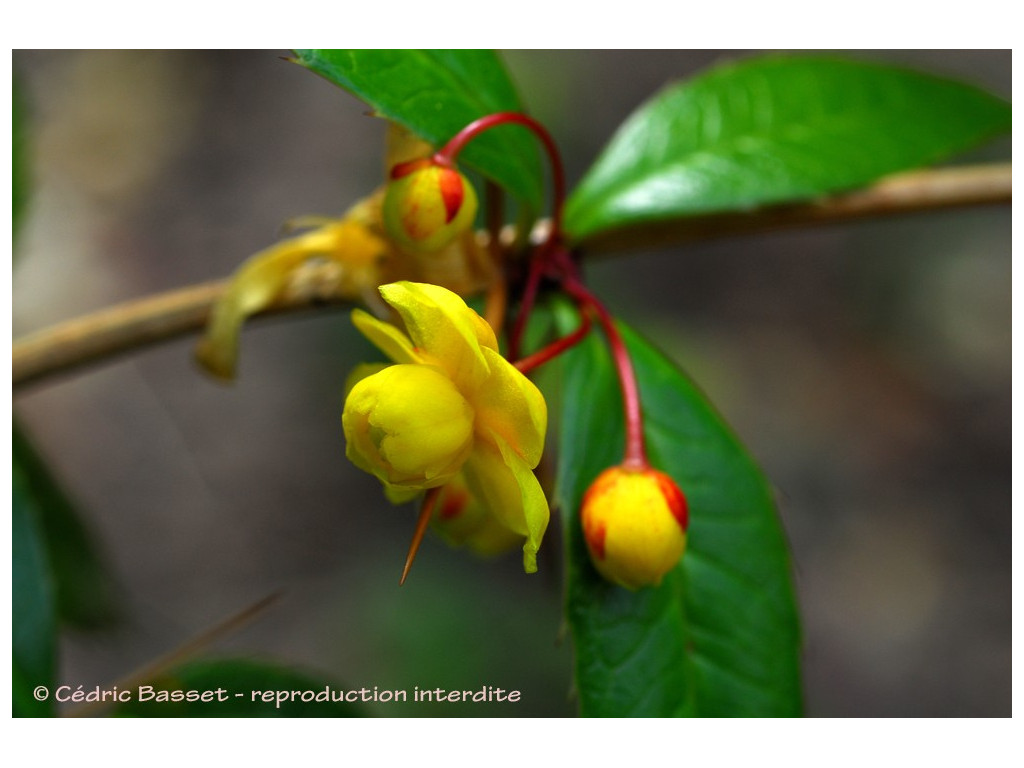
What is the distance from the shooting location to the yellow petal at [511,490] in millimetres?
604

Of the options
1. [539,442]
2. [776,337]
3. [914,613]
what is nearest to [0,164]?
[539,442]

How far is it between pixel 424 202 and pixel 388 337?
0.11m

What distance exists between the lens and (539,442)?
619 millimetres

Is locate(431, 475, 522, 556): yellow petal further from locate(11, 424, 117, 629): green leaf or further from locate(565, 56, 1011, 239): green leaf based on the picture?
locate(11, 424, 117, 629): green leaf

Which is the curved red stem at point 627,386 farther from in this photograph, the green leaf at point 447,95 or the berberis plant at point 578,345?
the green leaf at point 447,95

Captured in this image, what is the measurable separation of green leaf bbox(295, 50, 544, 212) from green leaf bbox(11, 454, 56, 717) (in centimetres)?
51

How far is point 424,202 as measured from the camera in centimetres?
71

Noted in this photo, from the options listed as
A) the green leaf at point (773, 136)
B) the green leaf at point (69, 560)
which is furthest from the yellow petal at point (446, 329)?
the green leaf at point (69, 560)

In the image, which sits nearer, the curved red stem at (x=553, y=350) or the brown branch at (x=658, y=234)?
the curved red stem at (x=553, y=350)

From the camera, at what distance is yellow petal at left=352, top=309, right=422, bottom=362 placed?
653 mm

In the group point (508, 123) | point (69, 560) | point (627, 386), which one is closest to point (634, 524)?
point (627, 386)

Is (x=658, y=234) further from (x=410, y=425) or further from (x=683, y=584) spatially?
(x=410, y=425)

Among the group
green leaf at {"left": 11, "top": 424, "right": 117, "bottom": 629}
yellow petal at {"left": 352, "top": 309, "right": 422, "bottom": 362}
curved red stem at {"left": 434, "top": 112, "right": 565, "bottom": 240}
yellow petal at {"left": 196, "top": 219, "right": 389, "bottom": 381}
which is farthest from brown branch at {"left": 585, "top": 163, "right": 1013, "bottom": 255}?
green leaf at {"left": 11, "top": 424, "right": 117, "bottom": 629}
